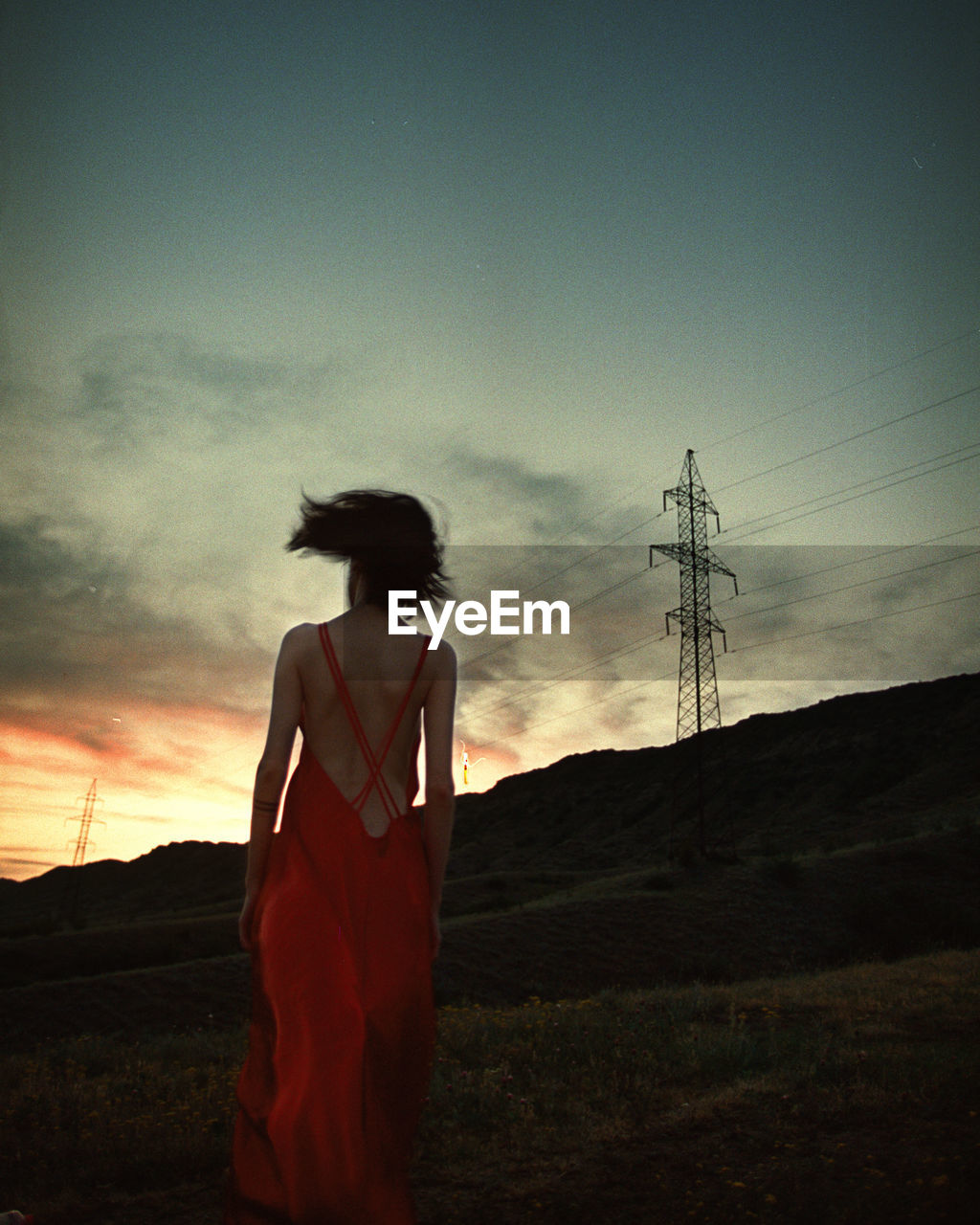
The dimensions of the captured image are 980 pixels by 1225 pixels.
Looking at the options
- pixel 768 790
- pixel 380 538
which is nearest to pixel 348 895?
pixel 380 538

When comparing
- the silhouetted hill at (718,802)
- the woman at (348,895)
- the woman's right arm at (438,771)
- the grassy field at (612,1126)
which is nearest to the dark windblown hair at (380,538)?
the woman at (348,895)

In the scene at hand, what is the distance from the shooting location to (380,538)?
3.66 m

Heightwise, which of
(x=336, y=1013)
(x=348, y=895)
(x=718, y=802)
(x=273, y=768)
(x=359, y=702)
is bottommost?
(x=336, y=1013)

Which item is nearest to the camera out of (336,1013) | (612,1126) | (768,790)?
(336,1013)

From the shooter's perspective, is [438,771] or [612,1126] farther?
[612,1126]

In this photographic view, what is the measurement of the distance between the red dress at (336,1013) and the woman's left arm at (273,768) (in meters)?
0.04

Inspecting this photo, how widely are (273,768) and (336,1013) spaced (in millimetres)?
851

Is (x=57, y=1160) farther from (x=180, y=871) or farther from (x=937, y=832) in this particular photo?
(x=180, y=871)

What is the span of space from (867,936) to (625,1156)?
23.5 m

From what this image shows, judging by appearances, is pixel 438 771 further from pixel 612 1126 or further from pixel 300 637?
pixel 612 1126

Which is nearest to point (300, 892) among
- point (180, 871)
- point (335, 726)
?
point (335, 726)

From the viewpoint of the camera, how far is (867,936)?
86.4 feet

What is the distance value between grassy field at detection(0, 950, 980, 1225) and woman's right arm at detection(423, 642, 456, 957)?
92.5 inches

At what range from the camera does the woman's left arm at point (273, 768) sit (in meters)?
3.40
